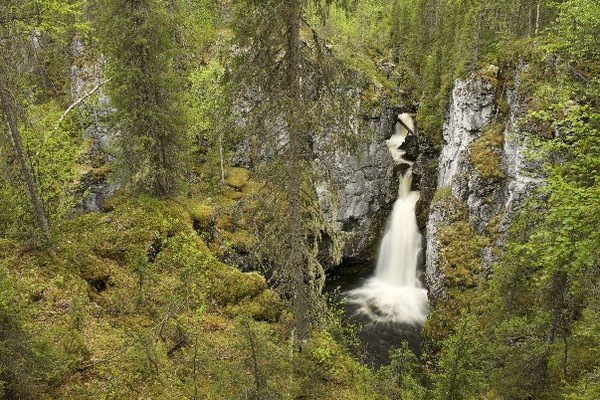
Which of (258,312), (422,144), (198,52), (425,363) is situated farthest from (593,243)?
(198,52)

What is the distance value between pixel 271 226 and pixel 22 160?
6331 mm

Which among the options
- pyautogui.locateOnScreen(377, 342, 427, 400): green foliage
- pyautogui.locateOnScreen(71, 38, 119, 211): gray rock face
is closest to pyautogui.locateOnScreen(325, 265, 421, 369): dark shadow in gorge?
pyautogui.locateOnScreen(377, 342, 427, 400): green foliage

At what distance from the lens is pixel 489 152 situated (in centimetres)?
2673

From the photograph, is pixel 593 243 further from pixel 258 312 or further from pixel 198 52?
pixel 198 52

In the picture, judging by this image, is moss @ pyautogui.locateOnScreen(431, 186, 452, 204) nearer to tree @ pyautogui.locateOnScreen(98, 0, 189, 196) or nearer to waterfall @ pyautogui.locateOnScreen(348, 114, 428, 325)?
waterfall @ pyautogui.locateOnScreen(348, 114, 428, 325)

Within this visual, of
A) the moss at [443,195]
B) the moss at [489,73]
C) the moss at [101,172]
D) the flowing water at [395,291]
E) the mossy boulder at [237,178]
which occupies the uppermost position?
Answer: the moss at [489,73]

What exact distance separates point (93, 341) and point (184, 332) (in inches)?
78.5

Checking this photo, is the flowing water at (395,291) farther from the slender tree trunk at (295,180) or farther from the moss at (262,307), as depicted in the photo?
the slender tree trunk at (295,180)

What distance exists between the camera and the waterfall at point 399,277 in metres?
27.7

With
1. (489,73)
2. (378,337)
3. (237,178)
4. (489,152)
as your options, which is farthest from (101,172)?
(489,73)

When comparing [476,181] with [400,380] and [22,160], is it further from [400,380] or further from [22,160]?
[22,160]

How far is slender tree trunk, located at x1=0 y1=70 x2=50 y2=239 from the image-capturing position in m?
9.63

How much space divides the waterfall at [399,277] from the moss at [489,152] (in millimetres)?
7542

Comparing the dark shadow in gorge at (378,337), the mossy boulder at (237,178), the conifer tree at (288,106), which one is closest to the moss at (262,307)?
the conifer tree at (288,106)
